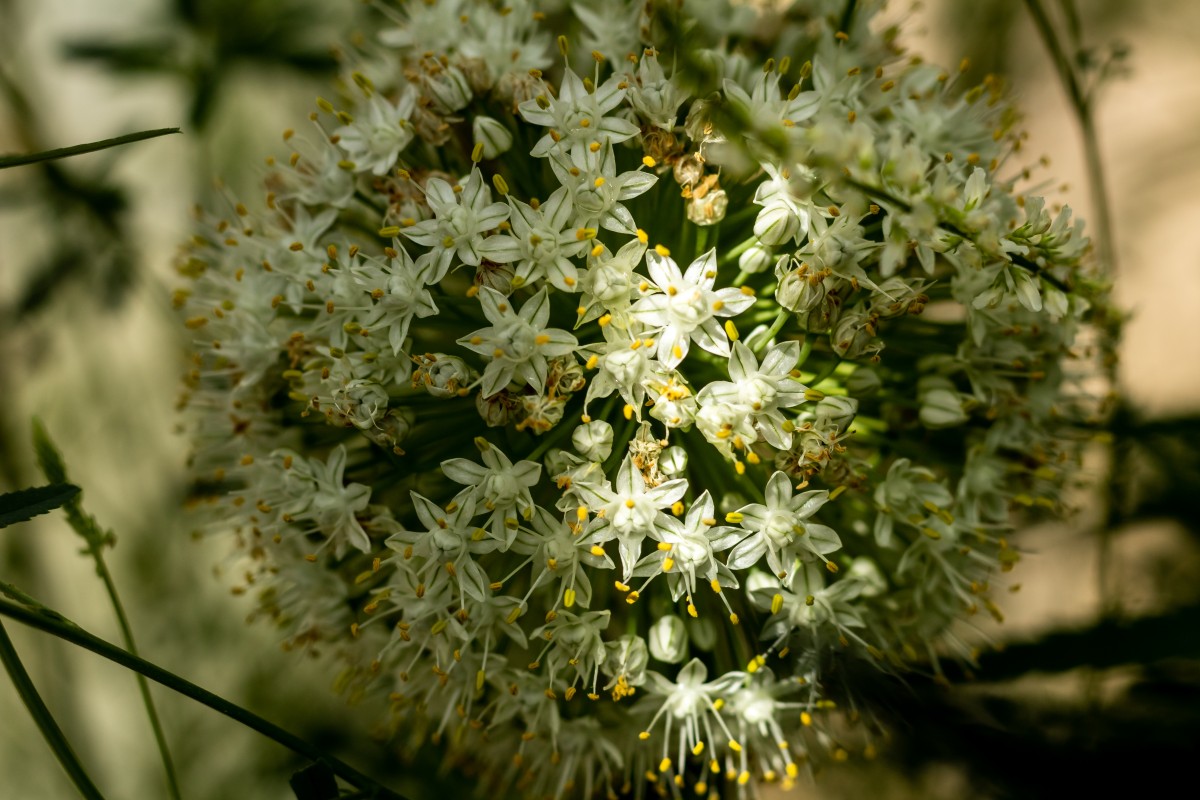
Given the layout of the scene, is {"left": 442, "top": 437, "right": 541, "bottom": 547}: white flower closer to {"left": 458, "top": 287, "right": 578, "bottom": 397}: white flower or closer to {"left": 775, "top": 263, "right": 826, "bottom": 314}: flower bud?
{"left": 458, "top": 287, "right": 578, "bottom": 397}: white flower

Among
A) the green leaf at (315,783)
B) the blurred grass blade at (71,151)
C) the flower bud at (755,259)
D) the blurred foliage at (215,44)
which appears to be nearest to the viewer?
the blurred grass blade at (71,151)

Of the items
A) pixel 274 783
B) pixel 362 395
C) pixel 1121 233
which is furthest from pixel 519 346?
pixel 1121 233

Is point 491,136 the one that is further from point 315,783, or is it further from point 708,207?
point 315,783

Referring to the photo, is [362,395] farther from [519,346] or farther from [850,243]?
[850,243]

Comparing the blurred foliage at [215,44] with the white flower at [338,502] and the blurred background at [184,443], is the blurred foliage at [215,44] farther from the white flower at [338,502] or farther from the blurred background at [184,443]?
the white flower at [338,502]

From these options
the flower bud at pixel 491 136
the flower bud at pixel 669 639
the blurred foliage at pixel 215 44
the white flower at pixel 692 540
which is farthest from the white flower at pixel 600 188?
the blurred foliage at pixel 215 44

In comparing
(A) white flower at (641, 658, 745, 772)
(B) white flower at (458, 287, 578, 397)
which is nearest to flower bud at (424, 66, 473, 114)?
(B) white flower at (458, 287, 578, 397)

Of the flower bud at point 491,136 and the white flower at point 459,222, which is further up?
the flower bud at point 491,136
